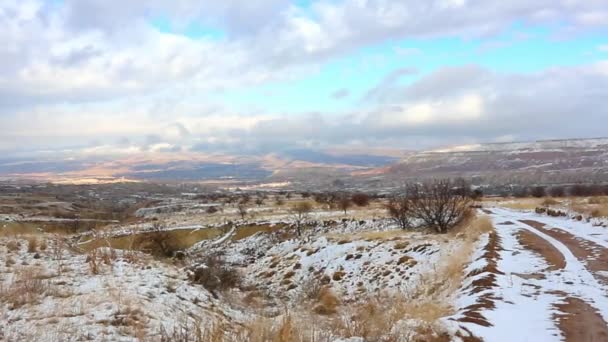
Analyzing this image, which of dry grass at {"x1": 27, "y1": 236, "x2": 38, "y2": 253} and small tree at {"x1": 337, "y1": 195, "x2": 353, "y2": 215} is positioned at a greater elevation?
dry grass at {"x1": 27, "y1": 236, "x2": 38, "y2": 253}

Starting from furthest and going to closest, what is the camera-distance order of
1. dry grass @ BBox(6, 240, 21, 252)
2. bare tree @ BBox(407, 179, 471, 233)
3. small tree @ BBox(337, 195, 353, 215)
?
small tree @ BBox(337, 195, 353, 215), bare tree @ BBox(407, 179, 471, 233), dry grass @ BBox(6, 240, 21, 252)

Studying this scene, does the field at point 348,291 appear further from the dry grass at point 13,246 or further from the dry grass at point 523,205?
the dry grass at point 523,205

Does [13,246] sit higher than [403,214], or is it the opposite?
[13,246]

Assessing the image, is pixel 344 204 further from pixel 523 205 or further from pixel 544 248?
pixel 544 248

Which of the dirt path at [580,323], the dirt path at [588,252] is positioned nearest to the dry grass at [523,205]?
the dirt path at [588,252]

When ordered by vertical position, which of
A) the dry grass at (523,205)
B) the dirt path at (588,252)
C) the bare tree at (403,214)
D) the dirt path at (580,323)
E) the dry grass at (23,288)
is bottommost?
the dry grass at (523,205)

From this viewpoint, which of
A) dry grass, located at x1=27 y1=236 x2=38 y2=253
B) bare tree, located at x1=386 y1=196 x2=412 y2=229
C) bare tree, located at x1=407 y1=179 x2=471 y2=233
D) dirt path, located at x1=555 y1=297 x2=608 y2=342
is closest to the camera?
dirt path, located at x1=555 y1=297 x2=608 y2=342

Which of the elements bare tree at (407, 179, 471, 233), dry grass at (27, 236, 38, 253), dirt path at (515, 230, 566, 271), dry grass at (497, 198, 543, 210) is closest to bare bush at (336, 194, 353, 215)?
dry grass at (497, 198, 543, 210)

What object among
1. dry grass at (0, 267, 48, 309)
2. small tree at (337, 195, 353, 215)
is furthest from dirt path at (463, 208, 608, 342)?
small tree at (337, 195, 353, 215)

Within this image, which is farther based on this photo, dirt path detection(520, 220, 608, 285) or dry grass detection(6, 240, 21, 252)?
dry grass detection(6, 240, 21, 252)

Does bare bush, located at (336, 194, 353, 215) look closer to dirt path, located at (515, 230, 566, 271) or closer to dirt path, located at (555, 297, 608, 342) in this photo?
dirt path, located at (515, 230, 566, 271)

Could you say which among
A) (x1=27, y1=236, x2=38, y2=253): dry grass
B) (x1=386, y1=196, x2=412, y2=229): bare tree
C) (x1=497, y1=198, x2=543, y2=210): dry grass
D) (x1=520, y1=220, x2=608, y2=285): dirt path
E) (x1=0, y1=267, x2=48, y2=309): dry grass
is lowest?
(x1=497, y1=198, x2=543, y2=210): dry grass

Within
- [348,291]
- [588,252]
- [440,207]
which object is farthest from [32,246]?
[440,207]

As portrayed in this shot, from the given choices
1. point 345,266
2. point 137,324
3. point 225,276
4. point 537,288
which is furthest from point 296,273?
point 137,324
